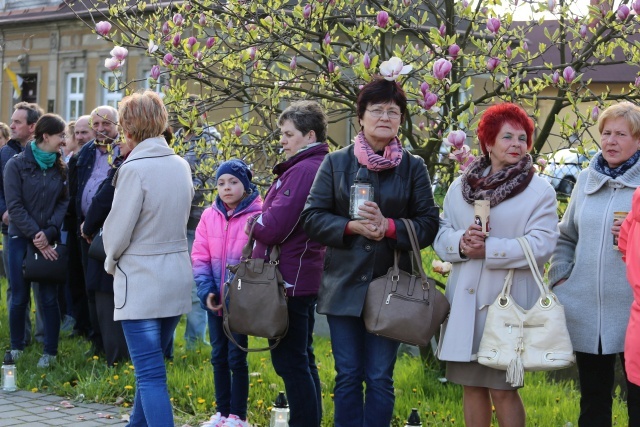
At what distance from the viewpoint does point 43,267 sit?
8.69m

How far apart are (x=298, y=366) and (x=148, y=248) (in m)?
1.11

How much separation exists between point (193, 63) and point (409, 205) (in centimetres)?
239

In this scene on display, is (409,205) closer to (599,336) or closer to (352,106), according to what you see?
(599,336)

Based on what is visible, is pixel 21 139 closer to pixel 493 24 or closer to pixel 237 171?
pixel 237 171

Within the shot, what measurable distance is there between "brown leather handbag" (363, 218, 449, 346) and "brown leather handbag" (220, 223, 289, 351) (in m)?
0.61

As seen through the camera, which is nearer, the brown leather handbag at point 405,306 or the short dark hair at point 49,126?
the brown leather handbag at point 405,306

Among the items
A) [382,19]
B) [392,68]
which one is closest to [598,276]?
[392,68]

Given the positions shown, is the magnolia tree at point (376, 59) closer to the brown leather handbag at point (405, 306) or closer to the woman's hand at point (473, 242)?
the woman's hand at point (473, 242)

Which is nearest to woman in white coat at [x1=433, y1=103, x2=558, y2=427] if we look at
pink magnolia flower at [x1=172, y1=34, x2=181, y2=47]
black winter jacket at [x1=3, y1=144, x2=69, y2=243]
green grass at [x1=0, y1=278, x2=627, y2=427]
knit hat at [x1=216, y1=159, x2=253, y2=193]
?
green grass at [x1=0, y1=278, x2=627, y2=427]

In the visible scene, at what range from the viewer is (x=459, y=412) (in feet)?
22.0

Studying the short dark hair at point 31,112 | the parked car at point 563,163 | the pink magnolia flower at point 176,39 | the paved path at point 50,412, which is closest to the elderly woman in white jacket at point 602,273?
the parked car at point 563,163

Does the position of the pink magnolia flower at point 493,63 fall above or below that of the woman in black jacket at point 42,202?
above

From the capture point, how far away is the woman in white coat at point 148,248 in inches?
222

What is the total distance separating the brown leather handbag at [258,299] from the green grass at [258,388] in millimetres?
1202
